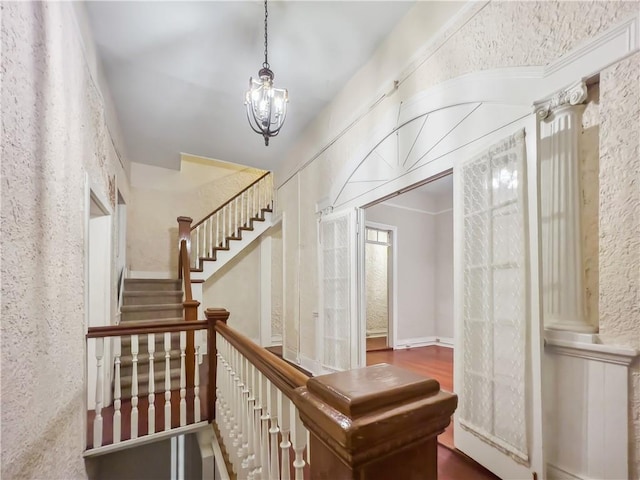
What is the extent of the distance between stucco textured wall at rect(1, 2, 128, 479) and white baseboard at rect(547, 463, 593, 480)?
7.83 feet

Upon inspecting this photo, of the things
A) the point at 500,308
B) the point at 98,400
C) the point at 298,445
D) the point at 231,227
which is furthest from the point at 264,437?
the point at 231,227

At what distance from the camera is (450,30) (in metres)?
2.20

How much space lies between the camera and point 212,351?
7.95ft

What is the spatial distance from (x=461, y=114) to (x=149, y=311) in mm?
4508

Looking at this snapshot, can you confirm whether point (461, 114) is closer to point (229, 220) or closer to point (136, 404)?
point (136, 404)

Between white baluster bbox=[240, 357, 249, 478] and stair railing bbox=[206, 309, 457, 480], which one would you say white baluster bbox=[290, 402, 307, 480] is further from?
white baluster bbox=[240, 357, 249, 478]

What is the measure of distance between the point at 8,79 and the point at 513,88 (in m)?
2.42

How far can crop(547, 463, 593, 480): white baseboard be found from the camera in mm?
1467

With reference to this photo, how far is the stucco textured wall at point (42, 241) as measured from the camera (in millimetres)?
1139

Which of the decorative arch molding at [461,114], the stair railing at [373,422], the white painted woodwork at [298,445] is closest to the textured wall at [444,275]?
the decorative arch molding at [461,114]

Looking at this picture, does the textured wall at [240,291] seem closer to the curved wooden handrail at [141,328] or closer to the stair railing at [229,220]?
the stair railing at [229,220]

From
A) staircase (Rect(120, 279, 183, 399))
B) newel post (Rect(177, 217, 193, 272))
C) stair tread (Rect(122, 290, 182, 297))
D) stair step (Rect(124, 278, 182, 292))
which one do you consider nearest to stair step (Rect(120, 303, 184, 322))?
staircase (Rect(120, 279, 183, 399))

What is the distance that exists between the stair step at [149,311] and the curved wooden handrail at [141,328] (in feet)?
6.91

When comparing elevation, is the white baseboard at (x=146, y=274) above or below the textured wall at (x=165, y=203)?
below
